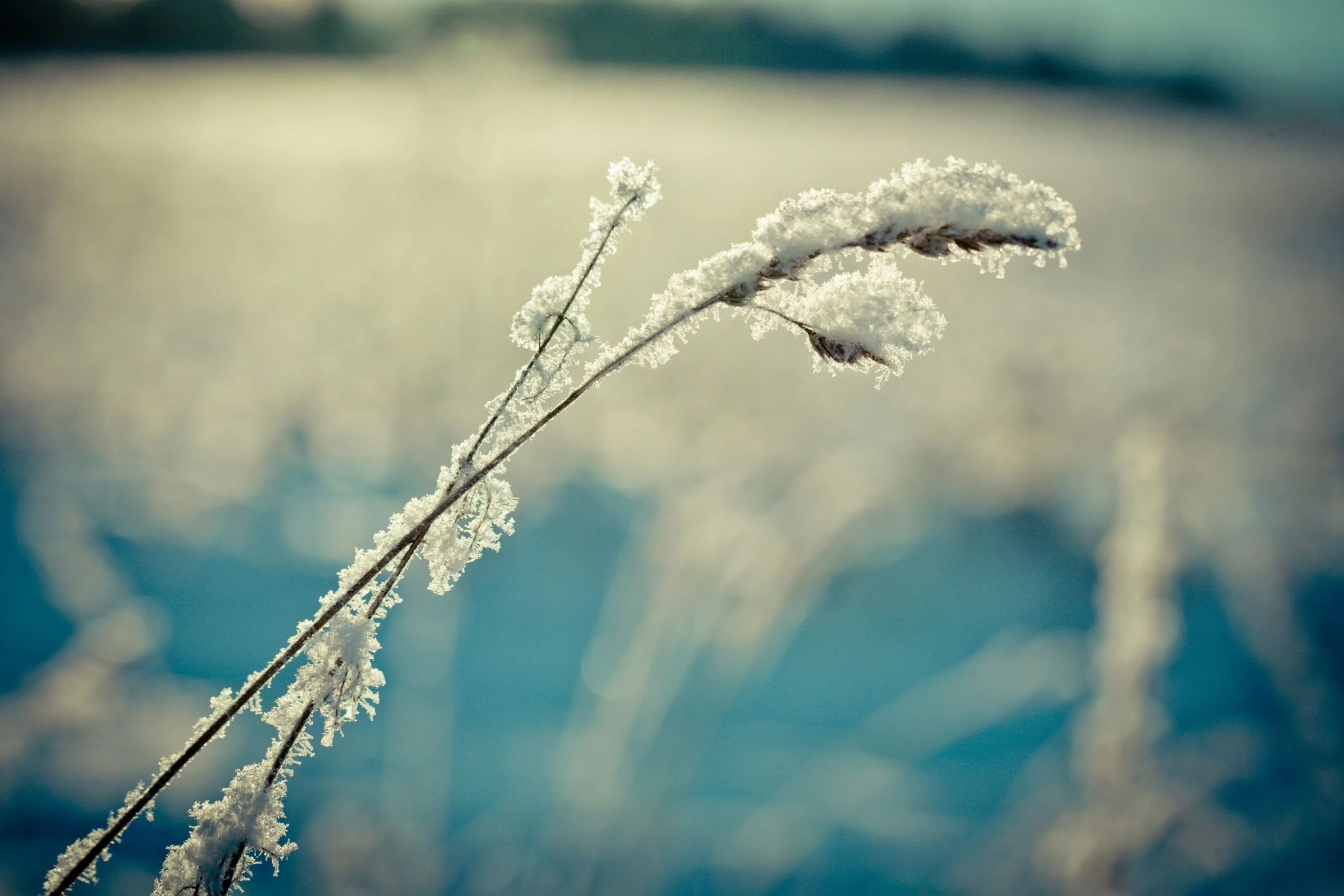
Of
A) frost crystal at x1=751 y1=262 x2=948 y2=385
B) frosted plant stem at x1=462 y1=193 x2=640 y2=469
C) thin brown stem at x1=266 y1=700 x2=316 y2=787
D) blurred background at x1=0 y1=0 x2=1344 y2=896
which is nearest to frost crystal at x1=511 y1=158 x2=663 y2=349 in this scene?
frosted plant stem at x1=462 y1=193 x2=640 y2=469

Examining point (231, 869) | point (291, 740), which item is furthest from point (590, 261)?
point (231, 869)

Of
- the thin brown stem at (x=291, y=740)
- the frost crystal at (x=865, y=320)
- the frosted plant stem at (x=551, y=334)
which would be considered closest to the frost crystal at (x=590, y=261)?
the frosted plant stem at (x=551, y=334)

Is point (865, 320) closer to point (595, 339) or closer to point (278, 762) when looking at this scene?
point (595, 339)

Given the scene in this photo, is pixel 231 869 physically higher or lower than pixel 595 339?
lower

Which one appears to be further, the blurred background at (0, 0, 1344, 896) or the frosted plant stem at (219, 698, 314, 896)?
the blurred background at (0, 0, 1344, 896)

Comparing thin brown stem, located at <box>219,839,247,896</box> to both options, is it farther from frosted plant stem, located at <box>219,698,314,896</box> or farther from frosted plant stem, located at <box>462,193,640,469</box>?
frosted plant stem, located at <box>462,193,640,469</box>
